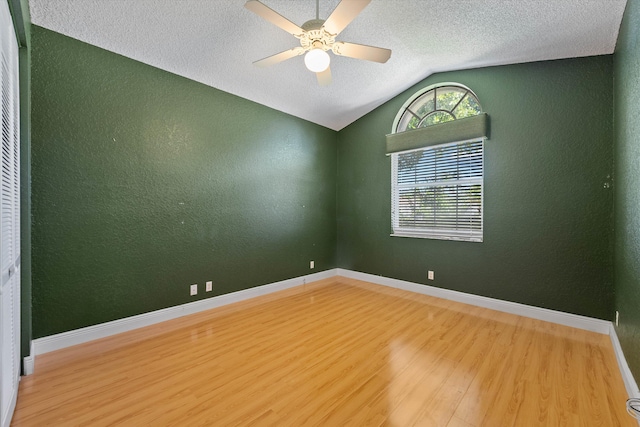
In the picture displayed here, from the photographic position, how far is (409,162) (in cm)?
427

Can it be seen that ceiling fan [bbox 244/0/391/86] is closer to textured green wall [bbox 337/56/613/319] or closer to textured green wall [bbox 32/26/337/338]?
textured green wall [bbox 32/26/337/338]

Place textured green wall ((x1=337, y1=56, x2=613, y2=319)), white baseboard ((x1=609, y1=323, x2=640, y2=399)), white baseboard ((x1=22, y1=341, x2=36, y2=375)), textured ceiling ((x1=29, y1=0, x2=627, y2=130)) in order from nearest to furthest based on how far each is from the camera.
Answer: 1. white baseboard ((x1=609, y1=323, x2=640, y2=399))
2. white baseboard ((x1=22, y1=341, x2=36, y2=375))
3. textured ceiling ((x1=29, y1=0, x2=627, y2=130))
4. textured green wall ((x1=337, y1=56, x2=613, y2=319))

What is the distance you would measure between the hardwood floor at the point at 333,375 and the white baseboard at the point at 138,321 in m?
0.08

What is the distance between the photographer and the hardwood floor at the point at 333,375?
1.64 m

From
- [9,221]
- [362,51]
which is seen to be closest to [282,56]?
[362,51]

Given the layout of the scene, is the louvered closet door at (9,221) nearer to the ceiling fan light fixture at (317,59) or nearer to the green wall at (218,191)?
the green wall at (218,191)

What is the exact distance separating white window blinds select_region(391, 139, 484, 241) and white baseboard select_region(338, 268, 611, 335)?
742mm

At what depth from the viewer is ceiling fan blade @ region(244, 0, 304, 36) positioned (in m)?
1.79

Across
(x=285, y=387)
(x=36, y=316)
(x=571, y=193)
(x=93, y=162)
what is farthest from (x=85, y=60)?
(x=571, y=193)

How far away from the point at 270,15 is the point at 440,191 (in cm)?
308

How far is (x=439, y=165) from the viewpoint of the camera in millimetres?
3957

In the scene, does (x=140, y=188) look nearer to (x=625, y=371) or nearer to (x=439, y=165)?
(x=439, y=165)

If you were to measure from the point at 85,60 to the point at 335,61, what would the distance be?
2.46 m

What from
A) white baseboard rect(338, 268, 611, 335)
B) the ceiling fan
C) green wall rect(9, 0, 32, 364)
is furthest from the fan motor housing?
white baseboard rect(338, 268, 611, 335)
